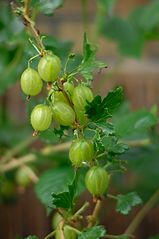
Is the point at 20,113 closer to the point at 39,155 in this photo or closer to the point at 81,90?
the point at 39,155

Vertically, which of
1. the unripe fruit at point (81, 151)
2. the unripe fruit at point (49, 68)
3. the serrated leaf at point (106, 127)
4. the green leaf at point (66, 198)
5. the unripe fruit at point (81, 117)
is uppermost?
the unripe fruit at point (49, 68)

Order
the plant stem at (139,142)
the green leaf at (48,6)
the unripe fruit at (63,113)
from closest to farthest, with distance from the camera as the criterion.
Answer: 1. the unripe fruit at (63,113)
2. the green leaf at (48,6)
3. the plant stem at (139,142)

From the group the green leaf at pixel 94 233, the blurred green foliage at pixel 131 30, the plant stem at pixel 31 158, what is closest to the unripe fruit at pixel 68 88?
the green leaf at pixel 94 233

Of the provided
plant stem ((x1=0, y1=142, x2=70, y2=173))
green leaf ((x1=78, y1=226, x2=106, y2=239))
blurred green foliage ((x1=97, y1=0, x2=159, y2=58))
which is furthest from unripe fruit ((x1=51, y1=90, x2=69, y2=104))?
blurred green foliage ((x1=97, y1=0, x2=159, y2=58))

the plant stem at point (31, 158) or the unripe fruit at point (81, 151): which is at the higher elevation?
the unripe fruit at point (81, 151)

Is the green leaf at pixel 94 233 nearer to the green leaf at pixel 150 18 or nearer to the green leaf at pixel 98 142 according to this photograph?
the green leaf at pixel 98 142

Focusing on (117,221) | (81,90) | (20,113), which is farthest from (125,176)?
(81,90)

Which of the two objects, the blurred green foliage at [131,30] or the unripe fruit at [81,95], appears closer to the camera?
the unripe fruit at [81,95]
